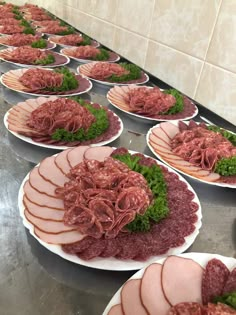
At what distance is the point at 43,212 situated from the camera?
113 cm

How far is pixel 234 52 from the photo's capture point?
6.92 feet

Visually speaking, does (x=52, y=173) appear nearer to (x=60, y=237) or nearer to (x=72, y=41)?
(x=60, y=237)

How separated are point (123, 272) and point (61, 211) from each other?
31cm

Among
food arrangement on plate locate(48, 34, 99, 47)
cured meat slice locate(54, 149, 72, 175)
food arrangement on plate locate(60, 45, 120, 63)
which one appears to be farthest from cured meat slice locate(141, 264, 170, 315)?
food arrangement on plate locate(48, 34, 99, 47)

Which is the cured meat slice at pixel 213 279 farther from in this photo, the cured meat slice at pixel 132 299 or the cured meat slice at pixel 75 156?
the cured meat slice at pixel 75 156

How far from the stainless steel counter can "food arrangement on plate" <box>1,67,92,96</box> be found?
2.63ft

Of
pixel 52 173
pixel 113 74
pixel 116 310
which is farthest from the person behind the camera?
pixel 113 74

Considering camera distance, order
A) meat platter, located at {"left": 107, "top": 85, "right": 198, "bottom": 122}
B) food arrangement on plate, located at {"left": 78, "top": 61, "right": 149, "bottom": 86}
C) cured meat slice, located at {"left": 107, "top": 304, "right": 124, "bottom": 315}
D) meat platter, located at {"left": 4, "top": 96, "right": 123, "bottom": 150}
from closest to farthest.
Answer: cured meat slice, located at {"left": 107, "top": 304, "right": 124, "bottom": 315}, meat platter, located at {"left": 4, "top": 96, "right": 123, "bottom": 150}, meat platter, located at {"left": 107, "top": 85, "right": 198, "bottom": 122}, food arrangement on plate, located at {"left": 78, "top": 61, "right": 149, "bottom": 86}

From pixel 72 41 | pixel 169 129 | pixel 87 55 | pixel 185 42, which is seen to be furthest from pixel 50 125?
pixel 72 41

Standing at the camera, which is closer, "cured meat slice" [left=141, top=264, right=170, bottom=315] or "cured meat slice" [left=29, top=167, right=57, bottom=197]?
"cured meat slice" [left=141, top=264, right=170, bottom=315]

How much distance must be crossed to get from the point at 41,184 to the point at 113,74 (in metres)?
1.62

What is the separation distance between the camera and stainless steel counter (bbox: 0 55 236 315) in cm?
97

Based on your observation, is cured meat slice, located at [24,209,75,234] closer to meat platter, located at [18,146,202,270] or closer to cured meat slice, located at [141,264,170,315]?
meat platter, located at [18,146,202,270]

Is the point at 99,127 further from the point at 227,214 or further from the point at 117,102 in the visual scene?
the point at 227,214
